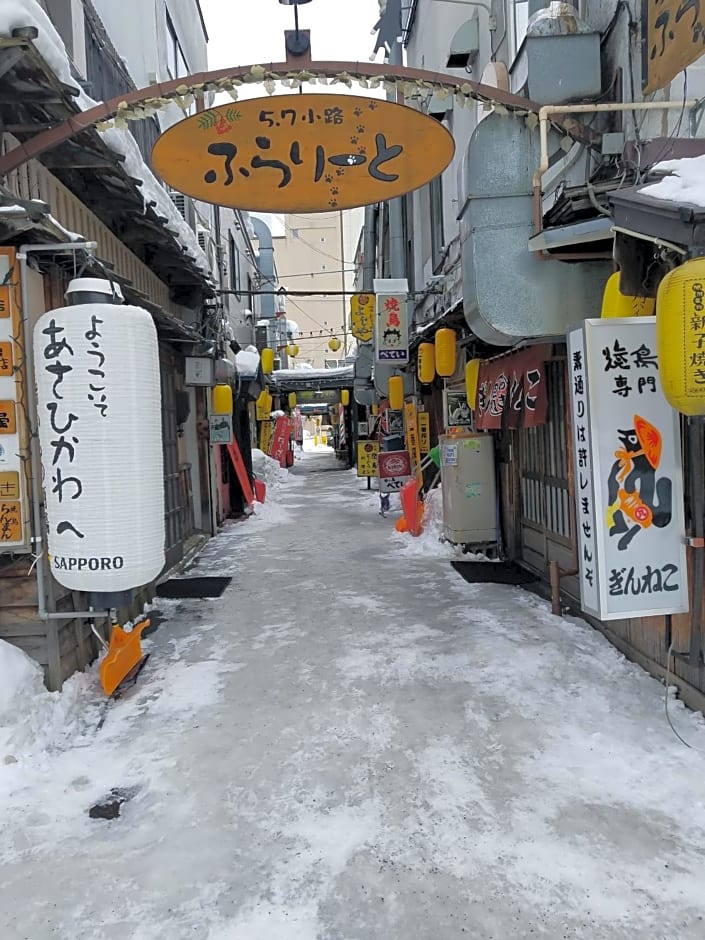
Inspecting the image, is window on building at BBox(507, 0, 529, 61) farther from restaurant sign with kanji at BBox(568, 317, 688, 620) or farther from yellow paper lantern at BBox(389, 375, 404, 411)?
yellow paper lantern at BBox(389, 375, 404, 411)

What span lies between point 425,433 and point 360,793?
44.3 feet

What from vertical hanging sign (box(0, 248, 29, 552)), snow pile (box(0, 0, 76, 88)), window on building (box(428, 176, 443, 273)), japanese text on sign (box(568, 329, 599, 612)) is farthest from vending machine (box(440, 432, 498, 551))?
snow pile (box(0, 0, 76, 88))

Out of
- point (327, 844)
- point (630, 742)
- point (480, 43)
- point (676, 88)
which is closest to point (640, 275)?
point (676, 88)

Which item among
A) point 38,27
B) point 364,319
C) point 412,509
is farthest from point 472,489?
point 364,319

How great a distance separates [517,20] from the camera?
30.7 ft

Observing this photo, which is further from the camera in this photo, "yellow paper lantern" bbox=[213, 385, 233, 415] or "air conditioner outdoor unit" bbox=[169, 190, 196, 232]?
"yellow paper lantern" bbox=[213, 385, 233, 415]

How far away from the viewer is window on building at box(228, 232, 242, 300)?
66.6 feet

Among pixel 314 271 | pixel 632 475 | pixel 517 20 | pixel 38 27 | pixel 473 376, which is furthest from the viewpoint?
pixel 314 271

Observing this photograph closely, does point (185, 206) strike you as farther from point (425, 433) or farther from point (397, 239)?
point (397, 239)

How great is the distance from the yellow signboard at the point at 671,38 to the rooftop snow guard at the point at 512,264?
4.67 feet

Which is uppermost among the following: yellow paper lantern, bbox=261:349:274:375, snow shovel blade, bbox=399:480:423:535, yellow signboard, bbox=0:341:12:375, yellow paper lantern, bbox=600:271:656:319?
yellow paper lantern, bbox=261:349:274:375

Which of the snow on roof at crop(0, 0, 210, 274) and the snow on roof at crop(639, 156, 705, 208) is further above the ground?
the snow on roof at crop(0, 0, 210, 274)

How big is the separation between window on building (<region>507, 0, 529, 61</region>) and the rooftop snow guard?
12.4 ft

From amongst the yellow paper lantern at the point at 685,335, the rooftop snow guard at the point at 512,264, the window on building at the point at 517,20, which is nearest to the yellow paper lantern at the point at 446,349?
the window on building at the point at 517,20
